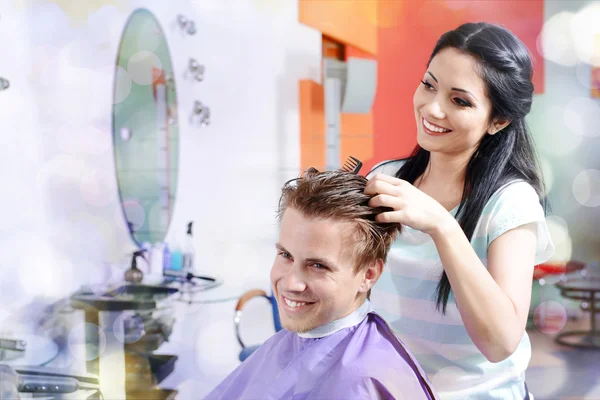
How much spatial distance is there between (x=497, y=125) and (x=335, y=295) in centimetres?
44

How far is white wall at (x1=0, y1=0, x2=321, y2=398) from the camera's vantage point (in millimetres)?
1995

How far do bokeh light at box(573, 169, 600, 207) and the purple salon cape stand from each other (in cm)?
448

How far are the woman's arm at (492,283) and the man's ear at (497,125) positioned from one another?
20 centimetres

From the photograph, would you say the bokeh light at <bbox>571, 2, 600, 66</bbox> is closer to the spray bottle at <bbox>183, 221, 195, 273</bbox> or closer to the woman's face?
the spray bottle at <bbox>183, 221, 195, 273</bbox>

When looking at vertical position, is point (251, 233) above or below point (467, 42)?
below

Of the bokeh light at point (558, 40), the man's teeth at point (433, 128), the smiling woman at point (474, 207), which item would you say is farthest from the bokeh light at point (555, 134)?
the man's teeth at point (433, 128)

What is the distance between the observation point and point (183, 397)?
114 inches

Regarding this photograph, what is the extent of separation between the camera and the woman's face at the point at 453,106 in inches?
41.9

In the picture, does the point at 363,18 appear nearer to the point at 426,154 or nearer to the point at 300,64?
the point at 300,64

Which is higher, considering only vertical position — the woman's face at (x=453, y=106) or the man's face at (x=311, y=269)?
the woman's face at (x=453, y=106)

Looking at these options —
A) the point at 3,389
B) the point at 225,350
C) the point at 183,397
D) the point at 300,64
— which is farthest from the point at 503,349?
the point at 300,64

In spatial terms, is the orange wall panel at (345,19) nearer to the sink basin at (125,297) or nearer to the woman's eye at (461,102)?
the sink basin at (125,297)

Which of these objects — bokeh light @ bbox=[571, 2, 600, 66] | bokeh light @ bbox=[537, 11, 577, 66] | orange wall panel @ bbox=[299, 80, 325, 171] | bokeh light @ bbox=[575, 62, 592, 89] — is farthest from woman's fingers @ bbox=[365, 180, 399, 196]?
bokeh light @ bbox=[575, 62, 592, 89]

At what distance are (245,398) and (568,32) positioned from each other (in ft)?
13.3
